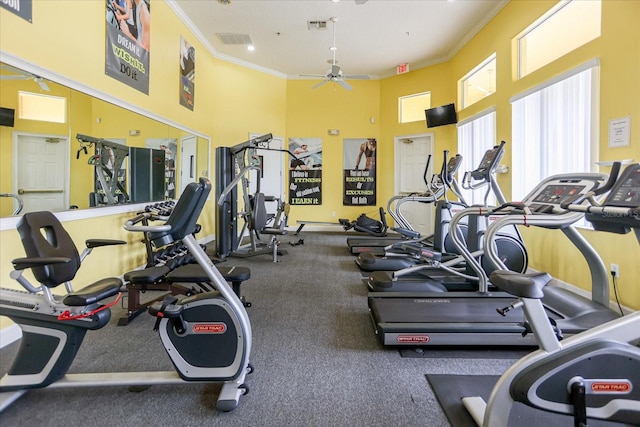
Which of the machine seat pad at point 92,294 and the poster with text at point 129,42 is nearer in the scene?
the machine seat pad at point 92,294

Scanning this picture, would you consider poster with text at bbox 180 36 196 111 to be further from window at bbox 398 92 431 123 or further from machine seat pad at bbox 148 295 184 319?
window at bbox 398 92 431 123

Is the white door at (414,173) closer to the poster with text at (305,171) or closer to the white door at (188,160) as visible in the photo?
the poster with text at (305,171)

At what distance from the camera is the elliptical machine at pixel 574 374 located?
4.27 ft

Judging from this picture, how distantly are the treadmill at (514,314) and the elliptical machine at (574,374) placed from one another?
65 centimetres

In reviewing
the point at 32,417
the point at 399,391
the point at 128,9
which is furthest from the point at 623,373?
the point at 128,9

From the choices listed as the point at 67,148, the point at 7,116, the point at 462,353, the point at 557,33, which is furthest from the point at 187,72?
the point at 462,353

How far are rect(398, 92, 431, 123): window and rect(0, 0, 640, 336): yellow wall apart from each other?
145 mm

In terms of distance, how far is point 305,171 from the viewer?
26.0 ft

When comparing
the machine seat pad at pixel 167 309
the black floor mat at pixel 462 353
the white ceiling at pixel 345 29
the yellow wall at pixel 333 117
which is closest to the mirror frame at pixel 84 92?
the machine seat pad at pixel 167 309

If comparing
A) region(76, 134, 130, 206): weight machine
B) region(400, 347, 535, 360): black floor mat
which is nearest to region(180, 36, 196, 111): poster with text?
Result: region(76, 134, 130, 206): weight machine

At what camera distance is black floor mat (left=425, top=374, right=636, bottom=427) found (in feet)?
4.97

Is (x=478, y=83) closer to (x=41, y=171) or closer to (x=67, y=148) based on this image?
(x=67, y=148)

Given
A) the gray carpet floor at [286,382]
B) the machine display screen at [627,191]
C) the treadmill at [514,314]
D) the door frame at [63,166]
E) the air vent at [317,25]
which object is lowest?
the gray carpet floor at [286,382]

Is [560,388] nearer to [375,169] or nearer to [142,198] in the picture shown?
[142,198]
